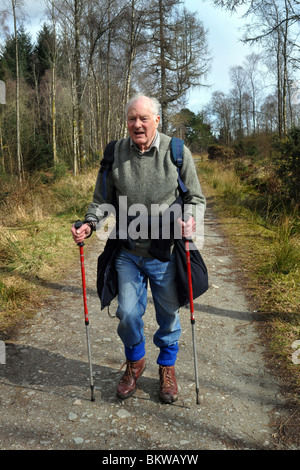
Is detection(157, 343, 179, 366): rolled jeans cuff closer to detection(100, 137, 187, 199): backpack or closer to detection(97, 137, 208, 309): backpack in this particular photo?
detection(97, 137, 208, 309): backpack

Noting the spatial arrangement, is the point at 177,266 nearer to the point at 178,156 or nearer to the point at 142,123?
the point at 178,156

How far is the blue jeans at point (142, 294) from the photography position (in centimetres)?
271

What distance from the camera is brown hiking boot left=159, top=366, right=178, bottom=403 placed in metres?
2.78

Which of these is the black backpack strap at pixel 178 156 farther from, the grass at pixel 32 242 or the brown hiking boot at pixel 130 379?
the grass at pixel 32 242

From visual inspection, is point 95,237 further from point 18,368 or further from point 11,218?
point 18,368

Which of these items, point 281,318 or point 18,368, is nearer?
point 18,368

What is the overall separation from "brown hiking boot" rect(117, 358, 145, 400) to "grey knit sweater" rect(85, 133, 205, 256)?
0.95 meters

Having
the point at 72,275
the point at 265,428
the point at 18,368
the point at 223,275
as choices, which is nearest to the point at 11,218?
the point at 72,275

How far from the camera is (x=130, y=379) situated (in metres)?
2.91

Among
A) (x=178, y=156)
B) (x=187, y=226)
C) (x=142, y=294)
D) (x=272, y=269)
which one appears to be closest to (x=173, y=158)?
(x=178, y=156)

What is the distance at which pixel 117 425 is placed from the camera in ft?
8.36

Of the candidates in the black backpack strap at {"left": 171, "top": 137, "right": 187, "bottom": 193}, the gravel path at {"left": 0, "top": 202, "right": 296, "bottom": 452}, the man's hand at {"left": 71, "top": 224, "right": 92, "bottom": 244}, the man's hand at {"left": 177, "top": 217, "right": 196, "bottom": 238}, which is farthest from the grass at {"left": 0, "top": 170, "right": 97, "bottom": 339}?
the black backpack strap at {"left": 171, "top": 137, "right": 187, "bottom": 193}
